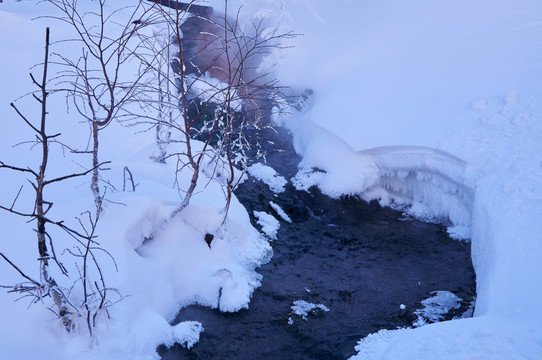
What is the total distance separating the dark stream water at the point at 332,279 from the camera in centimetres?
501

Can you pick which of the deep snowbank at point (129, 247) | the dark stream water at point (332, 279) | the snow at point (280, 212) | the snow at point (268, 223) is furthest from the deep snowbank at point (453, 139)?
the deep snowbank at point (129, 247)

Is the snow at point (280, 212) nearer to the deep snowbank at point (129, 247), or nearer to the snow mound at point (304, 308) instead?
the deep snowbank at point (129, 247)

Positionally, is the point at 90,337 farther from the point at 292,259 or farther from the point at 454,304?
the point at 454,304

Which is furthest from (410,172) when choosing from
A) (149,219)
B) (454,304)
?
(149,219)

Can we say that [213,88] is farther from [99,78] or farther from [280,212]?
[99,78]

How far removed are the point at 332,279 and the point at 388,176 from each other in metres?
2.92

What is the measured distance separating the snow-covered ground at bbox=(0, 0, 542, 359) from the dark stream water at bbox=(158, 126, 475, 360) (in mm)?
254

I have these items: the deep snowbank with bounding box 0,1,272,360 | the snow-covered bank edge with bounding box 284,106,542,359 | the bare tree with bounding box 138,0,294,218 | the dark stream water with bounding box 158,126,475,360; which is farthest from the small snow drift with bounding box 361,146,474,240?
the deep snowbank with bounding box 0,1,272,360

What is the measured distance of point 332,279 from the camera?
6301 mm

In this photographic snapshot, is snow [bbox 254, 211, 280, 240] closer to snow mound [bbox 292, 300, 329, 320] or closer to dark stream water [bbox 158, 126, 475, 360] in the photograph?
dark stream water [bbox 158, 126, 475, 360]

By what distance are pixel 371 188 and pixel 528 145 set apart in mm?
2752

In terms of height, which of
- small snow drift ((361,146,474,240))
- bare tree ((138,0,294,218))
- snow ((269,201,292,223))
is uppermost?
bare tree ((138,0,294,218))

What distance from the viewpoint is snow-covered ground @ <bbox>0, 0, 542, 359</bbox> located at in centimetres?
402

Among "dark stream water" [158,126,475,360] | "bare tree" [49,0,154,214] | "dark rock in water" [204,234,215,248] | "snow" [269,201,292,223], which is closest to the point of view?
"bare tree" [49,0,154,214]
